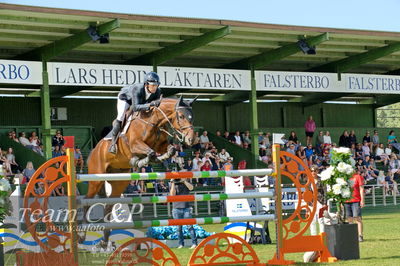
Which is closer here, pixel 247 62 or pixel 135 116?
pixel 135 116

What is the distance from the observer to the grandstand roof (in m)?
21.4

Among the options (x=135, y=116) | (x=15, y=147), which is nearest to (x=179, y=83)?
(x=15, y=147)

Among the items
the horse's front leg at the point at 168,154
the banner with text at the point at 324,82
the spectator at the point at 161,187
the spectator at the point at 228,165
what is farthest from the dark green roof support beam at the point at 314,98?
the horse's front leg at the point at 168,154

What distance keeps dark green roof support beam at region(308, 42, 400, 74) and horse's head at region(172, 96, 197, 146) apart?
1815 cm

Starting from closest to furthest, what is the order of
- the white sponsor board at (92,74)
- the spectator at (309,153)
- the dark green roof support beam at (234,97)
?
the white sponsor board at (92,74) → the spectator at (309,153) → the dark green roof support beam at (234,97)

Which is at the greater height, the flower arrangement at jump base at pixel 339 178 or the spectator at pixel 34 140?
the spectator at pixel 34 140

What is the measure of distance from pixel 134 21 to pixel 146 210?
5.67 metres

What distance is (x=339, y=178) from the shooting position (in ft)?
36.9

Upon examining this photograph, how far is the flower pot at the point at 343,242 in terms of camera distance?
1077 centimetres

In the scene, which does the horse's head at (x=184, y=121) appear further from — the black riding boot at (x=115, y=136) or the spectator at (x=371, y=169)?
the spectator at (x=371, y=169)

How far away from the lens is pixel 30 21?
20.9 m

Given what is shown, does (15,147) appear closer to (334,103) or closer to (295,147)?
(295,147)

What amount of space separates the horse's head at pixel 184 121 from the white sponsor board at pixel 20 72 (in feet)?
36.1

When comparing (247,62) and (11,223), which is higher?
(247,62)
